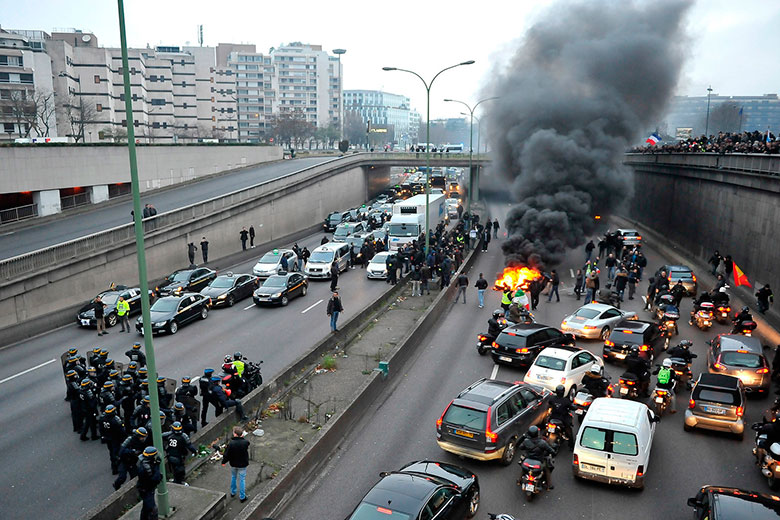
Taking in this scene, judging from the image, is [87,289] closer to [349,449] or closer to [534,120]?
[349,449]

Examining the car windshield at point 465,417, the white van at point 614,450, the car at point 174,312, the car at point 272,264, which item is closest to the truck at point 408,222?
the car at point 272,264

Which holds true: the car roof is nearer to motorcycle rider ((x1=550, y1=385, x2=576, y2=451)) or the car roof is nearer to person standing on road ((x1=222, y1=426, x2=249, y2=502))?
motorcycle rider ((x1=550, y1=385, x2=576, y2=451))

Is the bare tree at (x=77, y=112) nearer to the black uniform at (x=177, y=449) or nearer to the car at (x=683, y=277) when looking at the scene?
the car at (x=683, y=277)

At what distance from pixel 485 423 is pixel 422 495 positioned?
292cm

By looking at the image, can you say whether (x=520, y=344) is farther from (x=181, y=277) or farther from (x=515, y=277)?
(x=181, y=277)

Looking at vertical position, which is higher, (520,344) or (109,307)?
(520,344)

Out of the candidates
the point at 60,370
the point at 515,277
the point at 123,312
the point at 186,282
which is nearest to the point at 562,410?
the point at 60,370

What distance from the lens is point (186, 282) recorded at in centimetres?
2448

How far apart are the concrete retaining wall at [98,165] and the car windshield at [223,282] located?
15751 millimetres

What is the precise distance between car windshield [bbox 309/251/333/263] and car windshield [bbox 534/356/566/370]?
53.8ft

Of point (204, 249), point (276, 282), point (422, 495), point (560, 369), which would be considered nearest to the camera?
point (422, 495)

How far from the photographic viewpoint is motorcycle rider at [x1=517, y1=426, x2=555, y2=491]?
9.56m

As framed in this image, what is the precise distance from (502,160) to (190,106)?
266 ft

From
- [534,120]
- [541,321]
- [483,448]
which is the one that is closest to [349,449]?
[483,448]
